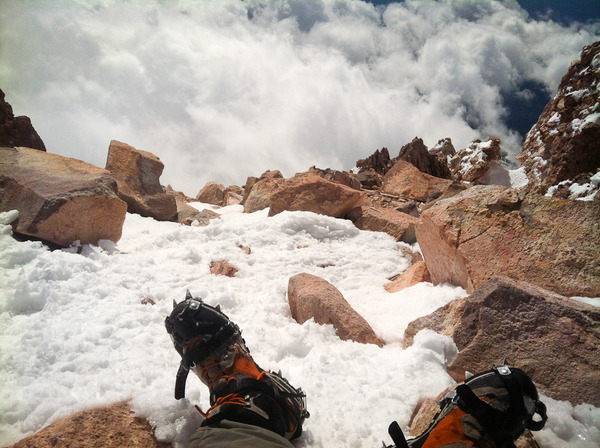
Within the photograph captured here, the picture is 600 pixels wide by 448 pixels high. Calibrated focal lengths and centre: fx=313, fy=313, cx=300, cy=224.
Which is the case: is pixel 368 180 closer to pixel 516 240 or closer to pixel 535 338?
pixel 516 240

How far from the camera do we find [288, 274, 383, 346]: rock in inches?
129

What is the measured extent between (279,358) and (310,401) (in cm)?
66

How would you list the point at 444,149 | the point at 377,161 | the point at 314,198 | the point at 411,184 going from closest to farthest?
the point at 314,198, the point at 411,184, the point at 444,149, the point at 377,161

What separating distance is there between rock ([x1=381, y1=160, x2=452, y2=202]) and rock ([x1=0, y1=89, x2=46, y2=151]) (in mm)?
17542

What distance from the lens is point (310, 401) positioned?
2410 millimetres

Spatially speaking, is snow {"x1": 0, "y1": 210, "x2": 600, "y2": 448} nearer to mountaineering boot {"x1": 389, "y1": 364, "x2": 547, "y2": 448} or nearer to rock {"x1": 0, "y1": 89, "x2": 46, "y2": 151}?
mountaineering boot {"x1": 389, "y1": 364, "x2": 547, "y2": 448}

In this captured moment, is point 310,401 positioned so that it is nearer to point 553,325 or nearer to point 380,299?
point 553,325

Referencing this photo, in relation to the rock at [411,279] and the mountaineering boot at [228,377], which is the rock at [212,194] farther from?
the mountaineering boot at [228,377]

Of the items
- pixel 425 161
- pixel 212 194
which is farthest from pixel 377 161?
pixel 212 194

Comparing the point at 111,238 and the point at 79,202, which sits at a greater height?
the point at 79,202

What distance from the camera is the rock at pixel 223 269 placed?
485cm

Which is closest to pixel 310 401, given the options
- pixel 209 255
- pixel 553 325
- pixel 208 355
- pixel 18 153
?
pixel 208 355

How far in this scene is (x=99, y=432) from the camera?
188 centimetres

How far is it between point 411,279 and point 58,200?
17.6 feet
